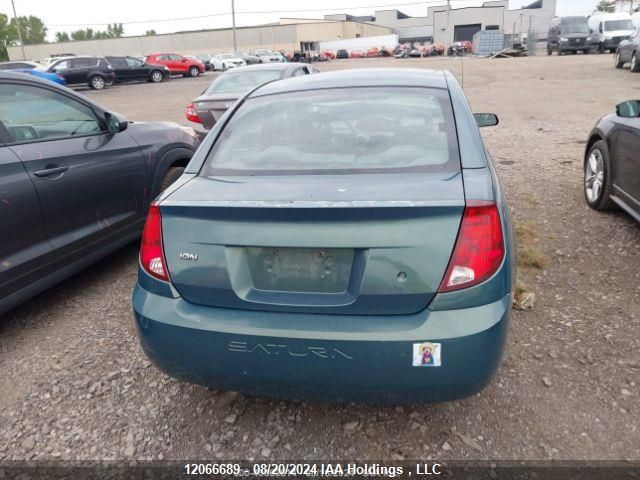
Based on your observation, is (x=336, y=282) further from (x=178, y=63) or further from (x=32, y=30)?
(x=32, y=30)

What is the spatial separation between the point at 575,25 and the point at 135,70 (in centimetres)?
2947

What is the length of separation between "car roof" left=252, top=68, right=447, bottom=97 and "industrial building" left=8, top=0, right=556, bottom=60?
68.1 metres

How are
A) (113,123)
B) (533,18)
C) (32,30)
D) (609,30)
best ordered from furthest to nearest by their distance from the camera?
(32,30)
(533,18)
(609,30)
(113,123)

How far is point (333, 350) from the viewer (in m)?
1.87

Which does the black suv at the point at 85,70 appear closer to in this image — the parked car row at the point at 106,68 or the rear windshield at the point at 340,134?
the parked car row at the point at 106,68

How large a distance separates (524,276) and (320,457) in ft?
7.47

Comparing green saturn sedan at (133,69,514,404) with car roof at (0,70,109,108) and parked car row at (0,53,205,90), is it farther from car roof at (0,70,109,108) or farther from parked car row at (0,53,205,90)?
parked car row at (0,53,205,90)

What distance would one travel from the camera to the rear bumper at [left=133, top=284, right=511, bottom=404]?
1.84 m

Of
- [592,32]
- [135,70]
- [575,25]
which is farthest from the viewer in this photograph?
[575,25]

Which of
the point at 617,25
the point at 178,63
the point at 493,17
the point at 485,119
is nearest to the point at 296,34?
the point at 493,17

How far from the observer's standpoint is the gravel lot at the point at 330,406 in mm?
2246

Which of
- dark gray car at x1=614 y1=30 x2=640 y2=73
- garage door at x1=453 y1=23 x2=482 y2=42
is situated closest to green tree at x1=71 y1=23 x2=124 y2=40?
garage door at x1=453 y1=23 x2=482 y2=42

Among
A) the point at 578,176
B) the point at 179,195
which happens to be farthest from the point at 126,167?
the point at 578,176

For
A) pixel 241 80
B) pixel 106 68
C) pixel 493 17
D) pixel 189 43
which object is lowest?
pixel 241 80
